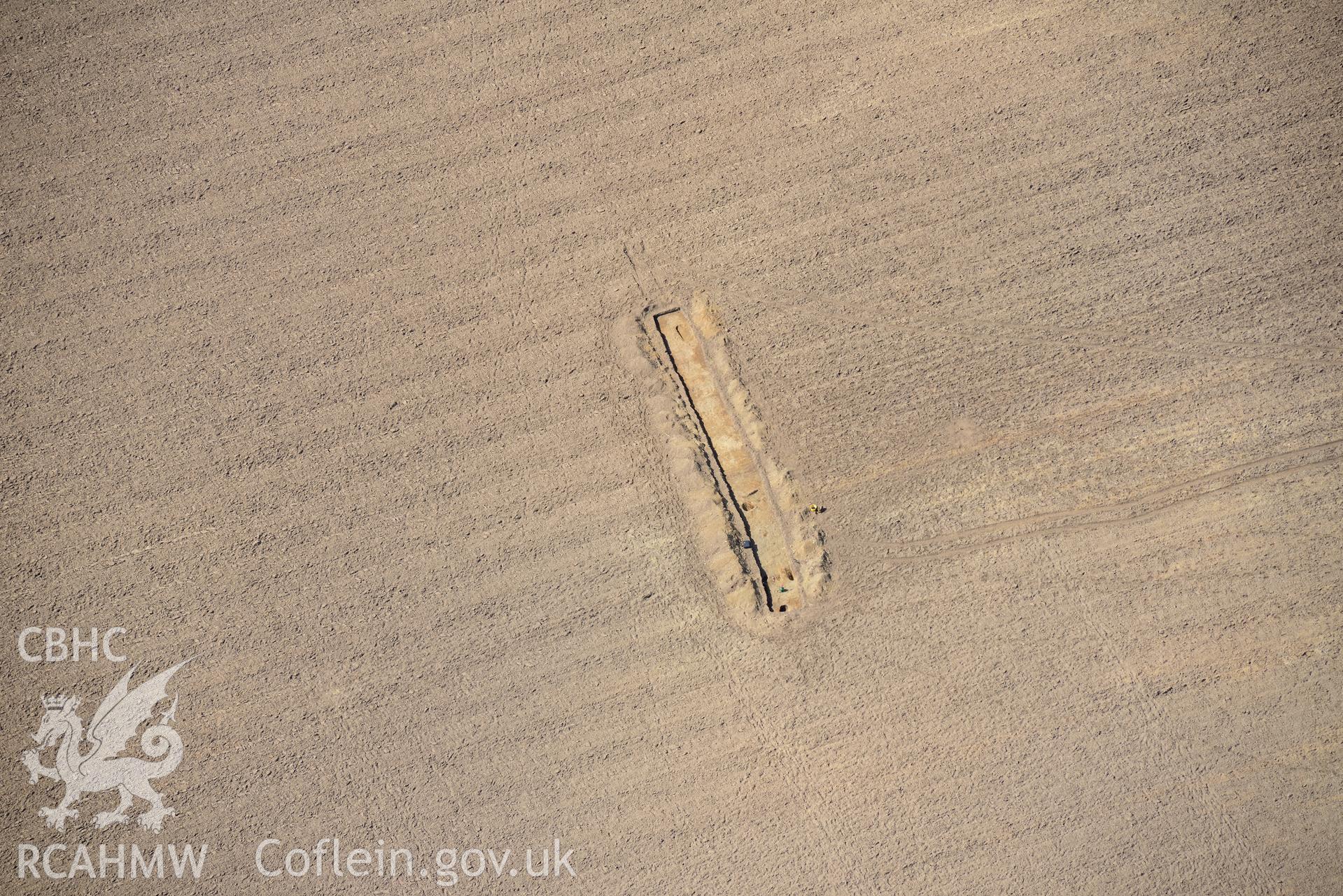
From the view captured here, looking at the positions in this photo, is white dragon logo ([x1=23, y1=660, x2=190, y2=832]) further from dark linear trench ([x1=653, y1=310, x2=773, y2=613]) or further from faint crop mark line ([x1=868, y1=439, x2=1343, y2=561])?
faint crop mark line ([x1=868, y1=439, x2=1343, y2=561])

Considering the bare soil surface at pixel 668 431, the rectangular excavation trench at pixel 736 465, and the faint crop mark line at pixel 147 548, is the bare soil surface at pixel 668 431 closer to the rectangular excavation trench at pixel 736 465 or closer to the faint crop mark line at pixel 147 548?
the faint crop mark line at pixel 147 548


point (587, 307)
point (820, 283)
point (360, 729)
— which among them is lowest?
point (360, 729)

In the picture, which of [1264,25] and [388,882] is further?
[1264,25]

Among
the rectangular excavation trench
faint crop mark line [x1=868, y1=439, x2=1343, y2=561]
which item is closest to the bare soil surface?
faint crop mark line [x1=868, y1=439, x2=1343, y2=561]

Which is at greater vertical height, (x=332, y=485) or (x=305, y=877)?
(x=332, y=485)

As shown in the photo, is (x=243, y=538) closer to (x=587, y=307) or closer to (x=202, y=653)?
(x=202, y=653)

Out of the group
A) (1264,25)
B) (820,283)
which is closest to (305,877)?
(820,283)
